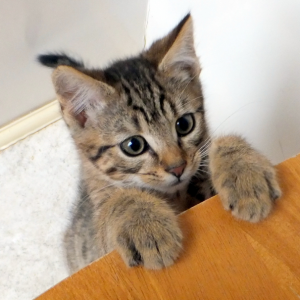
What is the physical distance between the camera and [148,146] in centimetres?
84

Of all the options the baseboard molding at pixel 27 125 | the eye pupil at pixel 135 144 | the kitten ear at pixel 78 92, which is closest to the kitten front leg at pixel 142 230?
the eye pupil at pixel 135 144

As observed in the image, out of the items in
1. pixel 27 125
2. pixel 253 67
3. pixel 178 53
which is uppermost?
pixel 178 53

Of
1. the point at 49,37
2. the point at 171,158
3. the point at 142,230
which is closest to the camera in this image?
the point at 142,230

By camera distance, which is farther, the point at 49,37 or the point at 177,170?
the point at 49,37

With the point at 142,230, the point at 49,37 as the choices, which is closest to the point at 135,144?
the point at 142,230

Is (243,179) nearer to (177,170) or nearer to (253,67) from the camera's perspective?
(177,170)

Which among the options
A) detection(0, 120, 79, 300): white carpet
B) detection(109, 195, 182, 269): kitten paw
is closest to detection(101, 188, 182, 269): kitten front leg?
detection(109, 195, 182, 269): kitten paw

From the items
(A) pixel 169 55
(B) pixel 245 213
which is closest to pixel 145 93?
(A) pixel 169 55

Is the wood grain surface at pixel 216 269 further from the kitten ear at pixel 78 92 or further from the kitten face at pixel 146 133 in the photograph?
the kitten ear at pixel 78 92

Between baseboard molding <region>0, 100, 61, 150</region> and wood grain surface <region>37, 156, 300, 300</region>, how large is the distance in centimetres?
115

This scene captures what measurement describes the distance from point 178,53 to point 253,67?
430mm

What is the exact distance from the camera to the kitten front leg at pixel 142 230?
583 millimetres

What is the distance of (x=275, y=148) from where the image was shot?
4.11ft

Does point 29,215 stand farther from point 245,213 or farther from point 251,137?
point 245,213
